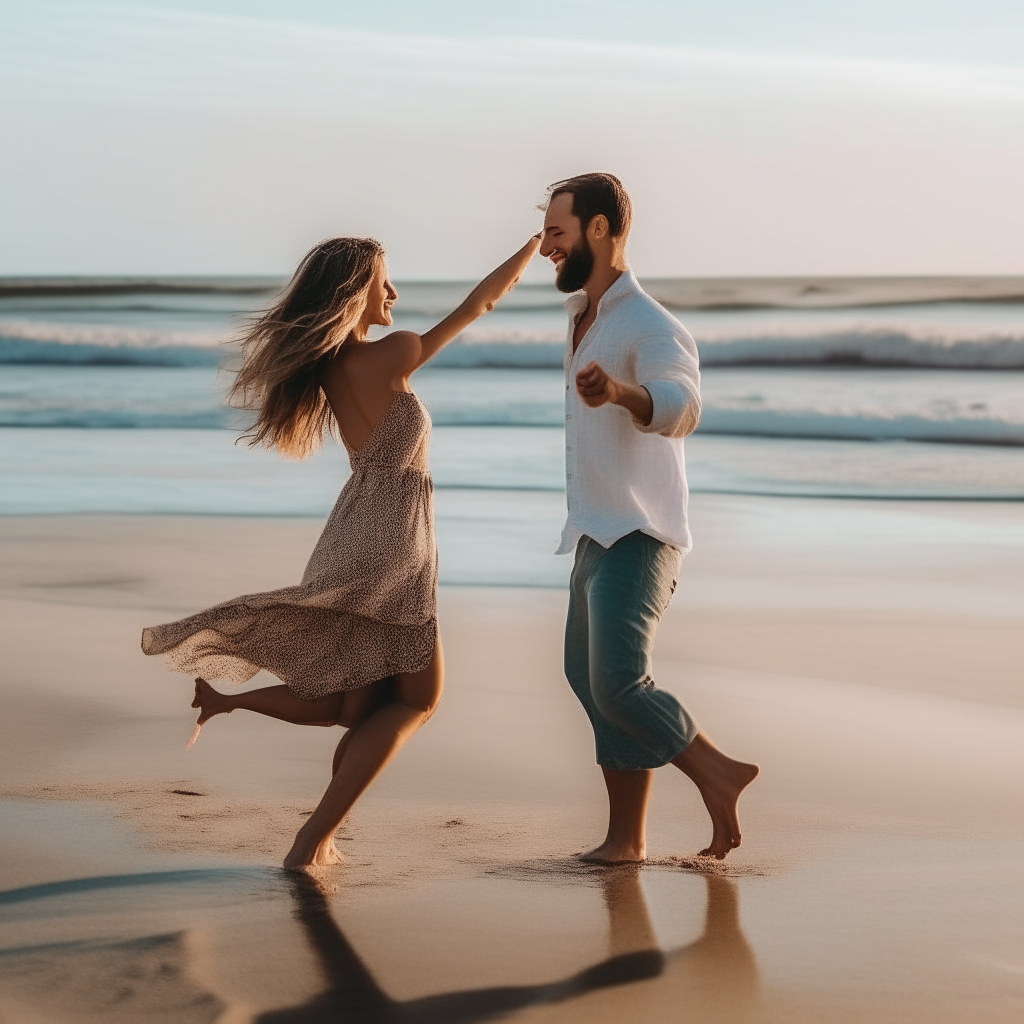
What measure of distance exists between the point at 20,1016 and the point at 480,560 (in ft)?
21.0

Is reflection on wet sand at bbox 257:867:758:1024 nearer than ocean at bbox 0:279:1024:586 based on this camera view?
Yes

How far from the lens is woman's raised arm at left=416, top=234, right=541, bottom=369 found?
13.5 feet

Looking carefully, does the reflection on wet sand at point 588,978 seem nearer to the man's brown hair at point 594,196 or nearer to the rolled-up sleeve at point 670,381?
the rolled-up sleeve at point 670,381

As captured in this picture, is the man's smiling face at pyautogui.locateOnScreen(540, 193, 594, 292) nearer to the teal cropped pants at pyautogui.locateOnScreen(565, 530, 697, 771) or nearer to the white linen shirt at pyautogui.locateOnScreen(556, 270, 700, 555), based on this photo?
the white linen shirt at pyautogui.locateOnScreen(556, 270, 700, 555)

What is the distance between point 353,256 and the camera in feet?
13.3

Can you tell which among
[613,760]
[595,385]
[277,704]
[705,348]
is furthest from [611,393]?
[705,348]

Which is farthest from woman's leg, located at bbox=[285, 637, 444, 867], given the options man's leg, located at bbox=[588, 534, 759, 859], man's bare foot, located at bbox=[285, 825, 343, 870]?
man's leg, located at bbox=[588, 534, 759, 859]

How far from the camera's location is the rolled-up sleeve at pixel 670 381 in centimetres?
376

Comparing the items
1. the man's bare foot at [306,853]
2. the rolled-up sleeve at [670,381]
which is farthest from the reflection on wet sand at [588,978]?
the rolled-up sleeve at [670,381]

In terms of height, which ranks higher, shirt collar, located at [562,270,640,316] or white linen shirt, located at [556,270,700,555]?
shirt collar, located at [562,270,640,316]

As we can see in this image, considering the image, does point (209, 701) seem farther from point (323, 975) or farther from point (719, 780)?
point (719, 780)

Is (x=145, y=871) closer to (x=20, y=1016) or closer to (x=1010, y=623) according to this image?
(x=20, y=1016)

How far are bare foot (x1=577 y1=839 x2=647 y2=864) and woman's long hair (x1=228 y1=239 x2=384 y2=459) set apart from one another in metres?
1.28

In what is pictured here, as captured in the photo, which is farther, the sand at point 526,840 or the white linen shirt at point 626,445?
the white linen shirt at point 626,445
